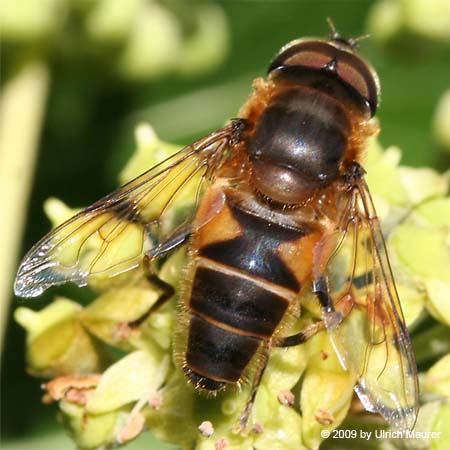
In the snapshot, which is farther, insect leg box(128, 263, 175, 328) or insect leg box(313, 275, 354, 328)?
insect leg box(128, 263, 175, 328)

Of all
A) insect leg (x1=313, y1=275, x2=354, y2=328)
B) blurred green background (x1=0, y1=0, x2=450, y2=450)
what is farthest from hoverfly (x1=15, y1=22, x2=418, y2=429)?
blurred green background (x1=0, y1=0, x2=450, y2=450)

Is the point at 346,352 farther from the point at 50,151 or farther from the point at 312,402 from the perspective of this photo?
the point at 50,151

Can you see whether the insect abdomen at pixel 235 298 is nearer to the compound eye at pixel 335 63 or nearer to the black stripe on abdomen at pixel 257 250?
the black stripe on abdomen at pixel 257 250

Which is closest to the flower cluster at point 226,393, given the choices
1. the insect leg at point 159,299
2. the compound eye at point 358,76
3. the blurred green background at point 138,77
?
the insect leg at point 159,299

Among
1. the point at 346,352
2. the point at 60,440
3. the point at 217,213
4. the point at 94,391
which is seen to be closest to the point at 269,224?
the point at 217,213

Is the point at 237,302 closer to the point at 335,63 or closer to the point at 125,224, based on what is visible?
the point at 125,224

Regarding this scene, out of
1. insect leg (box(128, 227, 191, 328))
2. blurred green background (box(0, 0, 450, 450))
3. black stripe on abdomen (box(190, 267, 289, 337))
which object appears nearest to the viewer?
black stripe on abdomen (box(190, 267, 289, 337))

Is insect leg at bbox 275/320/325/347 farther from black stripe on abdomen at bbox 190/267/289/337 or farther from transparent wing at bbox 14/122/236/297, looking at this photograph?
transparent wing at bbox 14/122/236/297
